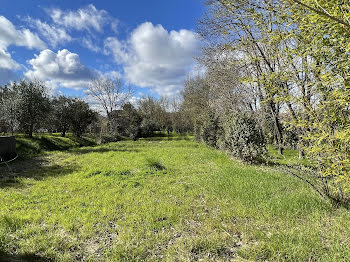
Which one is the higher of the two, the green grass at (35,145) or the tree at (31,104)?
the tree at (31,104)

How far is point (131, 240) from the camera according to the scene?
329cm

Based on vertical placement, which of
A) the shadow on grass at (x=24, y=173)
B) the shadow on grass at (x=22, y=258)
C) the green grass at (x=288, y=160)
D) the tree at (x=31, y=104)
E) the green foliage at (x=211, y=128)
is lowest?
the shadow on grass at (x=22, y=258)

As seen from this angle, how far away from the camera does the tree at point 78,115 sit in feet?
78.6

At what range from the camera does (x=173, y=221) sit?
3.94 metres

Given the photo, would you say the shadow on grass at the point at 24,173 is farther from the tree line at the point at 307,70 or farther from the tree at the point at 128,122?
the tree at the point at 128,122

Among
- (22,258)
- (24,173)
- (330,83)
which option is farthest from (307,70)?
(24,173)

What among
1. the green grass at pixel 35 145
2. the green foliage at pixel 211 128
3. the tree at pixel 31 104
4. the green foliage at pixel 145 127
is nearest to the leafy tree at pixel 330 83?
the green foliage at pixel 211 128

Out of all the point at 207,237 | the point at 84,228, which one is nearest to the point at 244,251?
the point at 207,237

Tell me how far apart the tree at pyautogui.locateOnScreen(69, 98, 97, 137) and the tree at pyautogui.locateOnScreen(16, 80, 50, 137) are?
23.6 ft

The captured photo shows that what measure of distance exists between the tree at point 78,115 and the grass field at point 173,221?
19.1 metres

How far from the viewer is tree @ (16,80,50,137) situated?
49.6 feet

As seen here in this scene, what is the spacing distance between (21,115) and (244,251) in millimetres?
18635

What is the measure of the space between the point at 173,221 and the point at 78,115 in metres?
24.1

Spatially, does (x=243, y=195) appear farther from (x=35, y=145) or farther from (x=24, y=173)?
(x=35, y=145)
